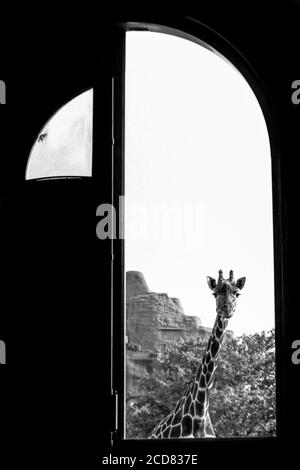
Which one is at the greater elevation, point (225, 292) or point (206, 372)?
point (225, 292)

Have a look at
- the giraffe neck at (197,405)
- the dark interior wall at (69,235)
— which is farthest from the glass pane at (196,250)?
the dark interior wall at (69,235)

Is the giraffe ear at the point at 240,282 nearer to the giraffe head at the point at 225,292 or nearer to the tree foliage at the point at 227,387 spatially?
the giraffe head at the point at 225,292

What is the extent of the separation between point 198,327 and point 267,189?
0.76 m

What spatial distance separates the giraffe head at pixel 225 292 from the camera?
349cm

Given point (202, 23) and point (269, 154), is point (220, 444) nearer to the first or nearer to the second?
point (269, 154)

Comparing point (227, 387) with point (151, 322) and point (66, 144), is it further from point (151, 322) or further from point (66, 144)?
point (66, 144)

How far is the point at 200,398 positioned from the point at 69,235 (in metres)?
0.98

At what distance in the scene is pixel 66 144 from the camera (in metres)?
3.61

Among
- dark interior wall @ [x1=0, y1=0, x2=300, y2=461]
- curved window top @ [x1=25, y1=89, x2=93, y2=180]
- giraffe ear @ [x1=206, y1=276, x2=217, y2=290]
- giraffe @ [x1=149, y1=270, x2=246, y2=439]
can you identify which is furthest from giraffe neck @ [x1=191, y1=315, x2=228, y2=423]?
curved window top @ [x1=25, y1=89, x2=93, y2=180]

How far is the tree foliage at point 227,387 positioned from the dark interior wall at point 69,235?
143mm

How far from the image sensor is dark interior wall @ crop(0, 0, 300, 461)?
128 inches

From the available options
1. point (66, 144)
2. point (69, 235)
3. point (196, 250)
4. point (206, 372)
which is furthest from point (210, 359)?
point (66, 144)

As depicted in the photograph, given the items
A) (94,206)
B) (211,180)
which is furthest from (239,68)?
(94,206)
